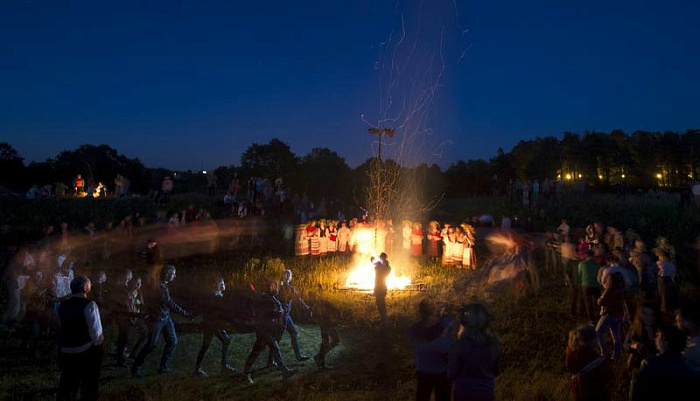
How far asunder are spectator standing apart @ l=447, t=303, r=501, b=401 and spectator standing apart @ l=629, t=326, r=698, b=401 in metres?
1.38

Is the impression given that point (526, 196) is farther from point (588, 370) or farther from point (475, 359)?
point (475, 359)

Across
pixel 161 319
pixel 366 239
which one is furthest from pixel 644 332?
pixel 366 239

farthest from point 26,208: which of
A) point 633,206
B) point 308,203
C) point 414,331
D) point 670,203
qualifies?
point 670,203

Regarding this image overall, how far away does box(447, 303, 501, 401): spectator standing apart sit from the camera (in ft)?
17.0

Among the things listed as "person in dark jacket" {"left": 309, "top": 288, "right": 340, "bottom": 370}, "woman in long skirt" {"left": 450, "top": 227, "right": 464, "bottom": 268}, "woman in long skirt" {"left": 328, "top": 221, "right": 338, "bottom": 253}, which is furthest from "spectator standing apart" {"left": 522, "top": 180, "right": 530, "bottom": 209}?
"person in dark jacket" {"left": 309, "top": 288, "right": 340, "bottom": 370}

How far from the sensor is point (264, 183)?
29031 mm

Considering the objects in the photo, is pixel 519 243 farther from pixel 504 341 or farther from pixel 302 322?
pixel 302 322

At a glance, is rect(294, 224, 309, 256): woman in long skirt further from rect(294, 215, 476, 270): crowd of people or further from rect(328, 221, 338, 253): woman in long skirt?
rect(328, 221, 338, 253): woman in long skirt

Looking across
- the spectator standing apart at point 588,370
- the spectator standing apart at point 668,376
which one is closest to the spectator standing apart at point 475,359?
the spectator standing apart at point 588,370

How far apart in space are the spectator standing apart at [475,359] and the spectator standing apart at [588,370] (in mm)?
875

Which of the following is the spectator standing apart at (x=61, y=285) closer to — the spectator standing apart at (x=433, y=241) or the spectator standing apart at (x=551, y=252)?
the spectator standing apart at (x=433, y=241)

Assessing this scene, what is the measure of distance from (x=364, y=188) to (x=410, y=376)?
30800 mm

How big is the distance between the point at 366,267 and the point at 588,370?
1332 centimetres

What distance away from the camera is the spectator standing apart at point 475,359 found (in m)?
5.18
